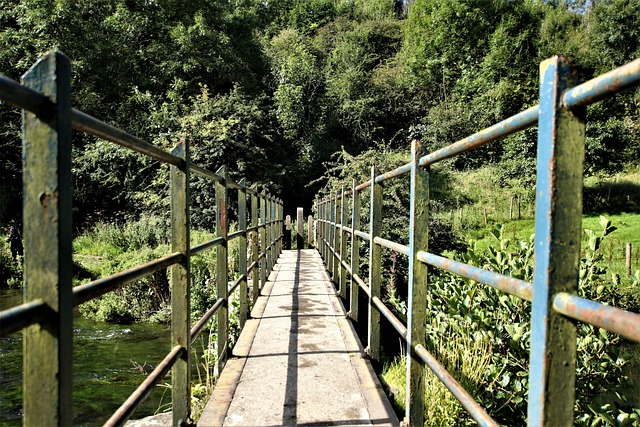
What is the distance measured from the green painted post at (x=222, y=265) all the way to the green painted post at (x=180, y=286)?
943 millimetres

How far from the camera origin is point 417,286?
203 cm

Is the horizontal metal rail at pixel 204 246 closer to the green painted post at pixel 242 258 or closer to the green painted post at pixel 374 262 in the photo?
the green painted post at pixel 374 262

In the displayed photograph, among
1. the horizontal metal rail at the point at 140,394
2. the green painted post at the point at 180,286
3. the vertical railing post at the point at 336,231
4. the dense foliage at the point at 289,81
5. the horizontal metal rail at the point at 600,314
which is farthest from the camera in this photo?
the dense foliage at the point at 289,81

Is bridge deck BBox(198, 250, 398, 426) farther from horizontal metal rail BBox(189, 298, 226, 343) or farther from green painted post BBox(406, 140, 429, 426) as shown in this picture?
horizontal metal rail BBox(189, 298, 226, 343)

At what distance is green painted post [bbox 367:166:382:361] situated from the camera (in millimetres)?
3094

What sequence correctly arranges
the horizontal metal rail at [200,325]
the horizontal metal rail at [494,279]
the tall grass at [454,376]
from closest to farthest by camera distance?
the horizontal metal rail at [494,279] < the horizontal metal rail at [200,325] < the tall grass at [454,376]

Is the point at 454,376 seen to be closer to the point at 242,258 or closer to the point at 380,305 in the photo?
the point at 380,305

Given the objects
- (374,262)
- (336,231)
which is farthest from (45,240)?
(336,231)

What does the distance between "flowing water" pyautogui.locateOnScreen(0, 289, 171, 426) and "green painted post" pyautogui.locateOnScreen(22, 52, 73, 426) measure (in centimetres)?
295

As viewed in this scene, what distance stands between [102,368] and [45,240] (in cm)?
608

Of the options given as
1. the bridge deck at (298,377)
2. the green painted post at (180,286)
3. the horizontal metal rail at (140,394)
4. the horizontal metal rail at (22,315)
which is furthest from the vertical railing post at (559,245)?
the green painted post at (180,286)

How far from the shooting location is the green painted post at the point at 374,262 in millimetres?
3094

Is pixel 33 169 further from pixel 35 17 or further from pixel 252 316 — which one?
pixel 35 17

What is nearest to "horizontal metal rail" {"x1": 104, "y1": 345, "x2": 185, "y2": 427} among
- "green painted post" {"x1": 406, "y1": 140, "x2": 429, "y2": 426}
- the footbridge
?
the footbridge
